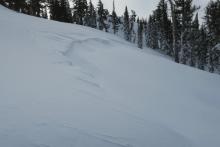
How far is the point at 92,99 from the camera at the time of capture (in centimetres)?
482

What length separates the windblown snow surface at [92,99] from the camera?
3588 millimetres

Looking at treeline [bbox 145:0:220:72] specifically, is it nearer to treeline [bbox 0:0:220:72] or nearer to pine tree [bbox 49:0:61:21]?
treeline [bbox 0:0:220:72]

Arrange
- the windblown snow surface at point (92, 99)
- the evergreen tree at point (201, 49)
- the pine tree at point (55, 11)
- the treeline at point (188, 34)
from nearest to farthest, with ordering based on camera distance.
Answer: the windblown snow surface at point (92, 99), the treeline at point (188, 34), the pine tree at point (55, 11), the evergreen tree at point (201, 49)

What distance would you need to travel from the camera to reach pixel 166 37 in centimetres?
4562

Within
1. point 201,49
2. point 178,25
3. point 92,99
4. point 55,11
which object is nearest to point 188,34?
point 178,25

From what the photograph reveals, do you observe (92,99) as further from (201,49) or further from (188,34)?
(201,49)

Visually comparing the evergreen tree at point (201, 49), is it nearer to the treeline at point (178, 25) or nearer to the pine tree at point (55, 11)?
the treeline at point (178, 25)

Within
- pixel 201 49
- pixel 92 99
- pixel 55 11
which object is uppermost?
pixel 55 11

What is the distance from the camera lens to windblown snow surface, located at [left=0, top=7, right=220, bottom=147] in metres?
3.59

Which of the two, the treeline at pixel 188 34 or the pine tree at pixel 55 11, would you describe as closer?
the treeline at pixel 188 34

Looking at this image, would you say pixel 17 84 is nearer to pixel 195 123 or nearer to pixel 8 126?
pixel 8 126

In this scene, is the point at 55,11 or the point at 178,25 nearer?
the point at 178,25

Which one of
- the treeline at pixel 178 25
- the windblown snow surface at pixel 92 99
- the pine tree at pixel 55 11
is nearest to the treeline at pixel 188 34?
the treeline at pixel 178 25

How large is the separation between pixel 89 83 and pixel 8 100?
2.09 meters
